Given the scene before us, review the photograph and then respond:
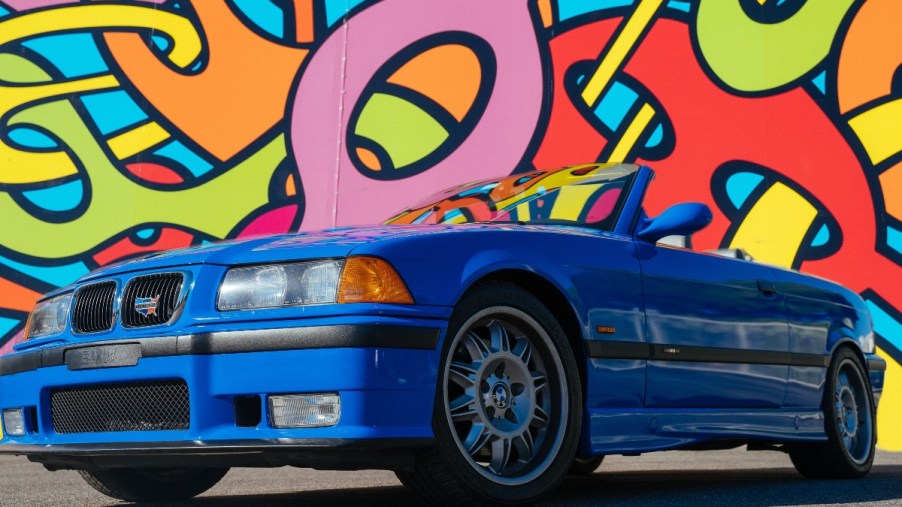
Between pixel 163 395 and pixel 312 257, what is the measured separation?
0.63 meters

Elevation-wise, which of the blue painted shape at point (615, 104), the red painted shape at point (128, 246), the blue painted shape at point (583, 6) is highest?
the blue painted shape at point (583, 6)

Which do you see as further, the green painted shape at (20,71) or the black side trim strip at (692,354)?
the green painted shape at (20,71)

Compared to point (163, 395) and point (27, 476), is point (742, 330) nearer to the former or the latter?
point (163, 395)

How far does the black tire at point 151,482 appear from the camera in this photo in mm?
4484

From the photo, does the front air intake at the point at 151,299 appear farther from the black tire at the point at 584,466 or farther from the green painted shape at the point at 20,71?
the green painted shape at the point at 20,71

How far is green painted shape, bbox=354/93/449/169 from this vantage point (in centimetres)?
1182

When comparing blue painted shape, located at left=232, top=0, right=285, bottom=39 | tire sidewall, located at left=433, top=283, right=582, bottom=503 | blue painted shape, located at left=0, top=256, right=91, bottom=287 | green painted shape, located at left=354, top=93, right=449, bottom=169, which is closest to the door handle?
tire sidewall, located at left=433, top=283, right=582, bottom=503

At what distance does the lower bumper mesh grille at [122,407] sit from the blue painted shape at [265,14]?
8799 millimetres

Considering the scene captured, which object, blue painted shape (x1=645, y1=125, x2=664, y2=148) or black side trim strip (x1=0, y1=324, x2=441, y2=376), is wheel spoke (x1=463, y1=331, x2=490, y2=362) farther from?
blue painted shape (x1=645, y1=125, x2=664, y2=148)

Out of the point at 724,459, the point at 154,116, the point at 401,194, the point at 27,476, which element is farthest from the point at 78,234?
the point at 724,459

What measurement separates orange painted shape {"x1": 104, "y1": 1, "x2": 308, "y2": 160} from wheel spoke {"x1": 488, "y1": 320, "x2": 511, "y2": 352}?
8688mm

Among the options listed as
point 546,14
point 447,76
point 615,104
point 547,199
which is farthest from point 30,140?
point 547,199

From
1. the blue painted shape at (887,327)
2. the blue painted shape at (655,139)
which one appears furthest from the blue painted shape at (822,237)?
the blue painted shape at (655,139)

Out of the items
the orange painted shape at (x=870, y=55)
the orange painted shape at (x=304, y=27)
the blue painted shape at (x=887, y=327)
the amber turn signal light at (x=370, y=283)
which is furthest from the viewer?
the orange painted shape at (x=304, y=27)
